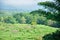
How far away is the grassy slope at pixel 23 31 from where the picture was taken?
752 centimetres

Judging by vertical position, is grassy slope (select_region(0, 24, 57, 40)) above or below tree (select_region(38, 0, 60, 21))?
below

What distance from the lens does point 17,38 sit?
7.51 metres

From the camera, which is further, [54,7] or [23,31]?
[23,31]

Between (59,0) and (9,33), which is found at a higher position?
(59,0)

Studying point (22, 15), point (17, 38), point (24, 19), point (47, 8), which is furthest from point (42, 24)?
point (47, 8)

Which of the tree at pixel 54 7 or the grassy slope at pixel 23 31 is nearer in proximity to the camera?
the tree at pixel 54 7

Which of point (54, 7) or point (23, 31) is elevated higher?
point (54, 7)

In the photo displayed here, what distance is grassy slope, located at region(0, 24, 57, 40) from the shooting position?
24.7 feet

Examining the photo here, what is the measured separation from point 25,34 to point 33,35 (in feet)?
1.15

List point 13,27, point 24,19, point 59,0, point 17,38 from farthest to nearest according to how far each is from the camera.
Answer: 1. point 24,19
2. point 13,27
3. point 17,38
4. point 59,0

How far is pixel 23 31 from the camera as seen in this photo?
26.3 feet

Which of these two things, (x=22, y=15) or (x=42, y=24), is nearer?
(x=42, y=24)

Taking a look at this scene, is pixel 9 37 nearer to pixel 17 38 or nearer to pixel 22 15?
pixel 17 38

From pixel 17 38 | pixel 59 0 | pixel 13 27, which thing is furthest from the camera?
pixel 13 27
